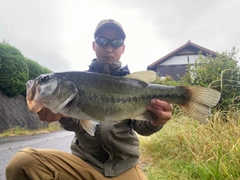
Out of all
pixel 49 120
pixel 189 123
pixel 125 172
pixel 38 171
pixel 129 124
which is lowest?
pixel 189 123

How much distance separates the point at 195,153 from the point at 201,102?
220 cm

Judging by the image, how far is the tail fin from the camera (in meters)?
2.19

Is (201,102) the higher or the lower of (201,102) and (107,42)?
the lower

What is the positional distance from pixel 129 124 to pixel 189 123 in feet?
12.0

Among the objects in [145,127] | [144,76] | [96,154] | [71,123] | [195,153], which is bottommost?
[195,153]

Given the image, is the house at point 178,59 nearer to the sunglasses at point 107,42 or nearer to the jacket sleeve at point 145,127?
the sunglasses at point 107,42

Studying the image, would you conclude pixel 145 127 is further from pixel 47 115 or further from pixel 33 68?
pixel 33 68

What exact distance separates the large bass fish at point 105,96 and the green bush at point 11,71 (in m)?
9.70

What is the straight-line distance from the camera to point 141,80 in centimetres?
231

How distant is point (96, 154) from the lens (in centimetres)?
267

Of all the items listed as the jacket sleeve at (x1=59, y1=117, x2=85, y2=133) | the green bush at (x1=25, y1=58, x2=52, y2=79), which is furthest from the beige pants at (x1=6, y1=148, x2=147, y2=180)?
the green bush at (x1=25, y1=58, x2=52, y2=79)

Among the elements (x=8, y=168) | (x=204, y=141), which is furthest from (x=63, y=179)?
(x=204, y=141)

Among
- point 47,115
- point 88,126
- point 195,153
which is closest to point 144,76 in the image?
point 88,126

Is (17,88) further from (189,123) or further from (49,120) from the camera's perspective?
(49,120)
